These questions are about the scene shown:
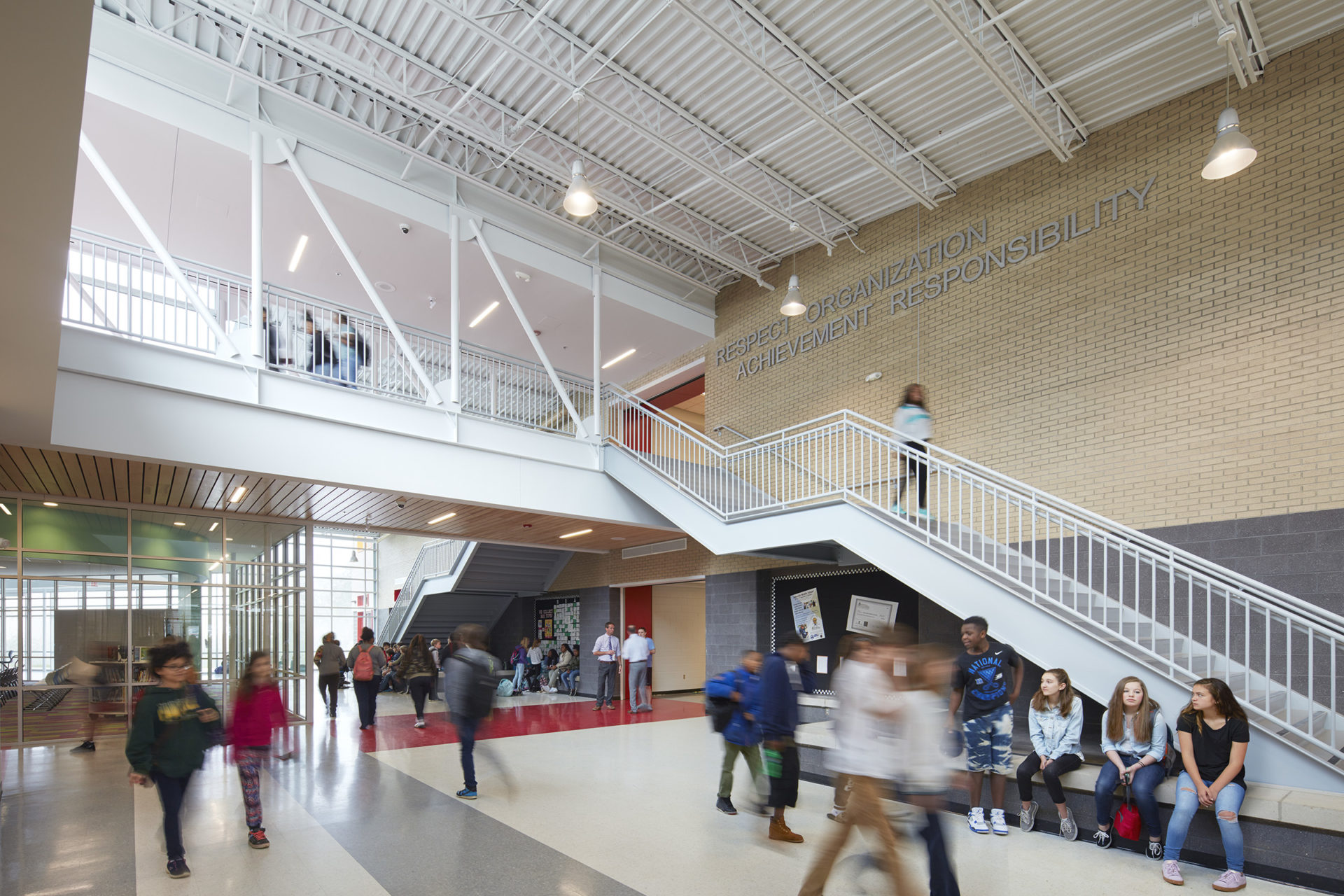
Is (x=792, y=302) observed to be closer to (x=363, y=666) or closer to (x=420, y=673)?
(x=420, y=673)

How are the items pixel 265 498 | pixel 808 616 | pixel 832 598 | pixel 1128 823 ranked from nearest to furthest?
pixel 1128 823 → pixel 265 498 → pixel 832 598 → pixel 808 616

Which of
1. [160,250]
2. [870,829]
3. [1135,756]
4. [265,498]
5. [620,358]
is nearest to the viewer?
[870,829]

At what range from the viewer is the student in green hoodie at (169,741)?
502 centimetres

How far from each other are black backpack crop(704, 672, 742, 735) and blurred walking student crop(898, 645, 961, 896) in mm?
2395

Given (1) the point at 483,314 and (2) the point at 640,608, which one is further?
(2) the point at 640,608

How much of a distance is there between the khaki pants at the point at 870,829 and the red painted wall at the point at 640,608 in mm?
12762

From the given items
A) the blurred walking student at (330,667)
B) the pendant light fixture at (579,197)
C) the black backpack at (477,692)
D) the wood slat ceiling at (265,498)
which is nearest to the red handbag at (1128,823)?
the black backpack at (477,692)

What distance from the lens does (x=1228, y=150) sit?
6.49 meters

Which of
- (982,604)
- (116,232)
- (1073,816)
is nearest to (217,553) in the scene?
(116,232)

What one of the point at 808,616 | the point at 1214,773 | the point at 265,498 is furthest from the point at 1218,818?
the point at 265,498

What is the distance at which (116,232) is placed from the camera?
39.7 feet

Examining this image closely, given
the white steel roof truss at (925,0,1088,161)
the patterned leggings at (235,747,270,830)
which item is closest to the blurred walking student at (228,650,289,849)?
the patterned leggings at (235,747,270,830)

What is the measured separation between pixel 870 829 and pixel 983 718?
2664 millimetres

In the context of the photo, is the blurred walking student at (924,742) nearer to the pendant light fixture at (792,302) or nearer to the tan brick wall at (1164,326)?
the tan brick wall at (1164,326)
